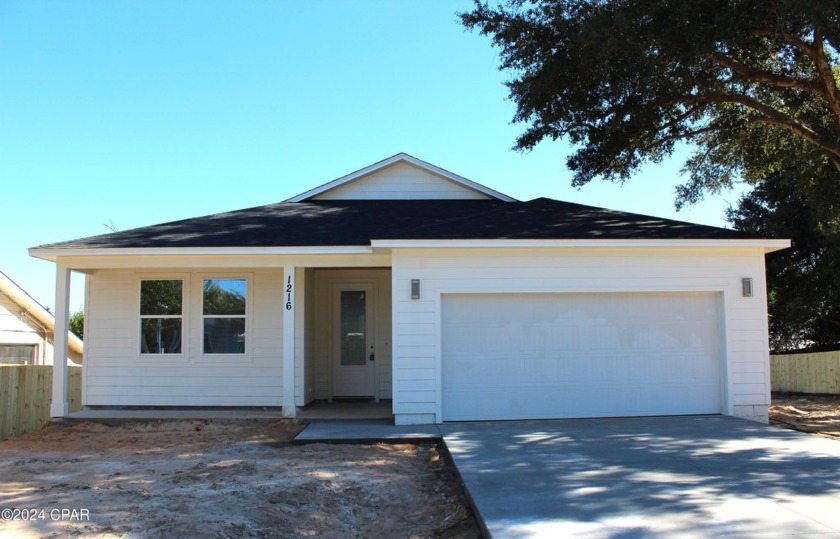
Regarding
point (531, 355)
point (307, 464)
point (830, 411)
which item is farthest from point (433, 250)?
point (830, 411)

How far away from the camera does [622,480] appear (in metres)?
6.20

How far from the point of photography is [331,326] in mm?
13062

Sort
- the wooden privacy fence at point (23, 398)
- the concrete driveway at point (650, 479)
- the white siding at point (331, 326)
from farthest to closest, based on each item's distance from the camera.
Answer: the white siding at point (331, 326) < the wooden privacy fence at point (23, 398) < the concrete driveway at point (650, 479)

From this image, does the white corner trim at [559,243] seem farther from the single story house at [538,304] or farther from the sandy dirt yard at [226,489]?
the sandy dirt yard at [226,489]

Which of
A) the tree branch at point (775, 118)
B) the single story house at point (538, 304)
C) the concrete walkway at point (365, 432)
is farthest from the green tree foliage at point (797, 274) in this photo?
the concrete walkway at point (365, 432)

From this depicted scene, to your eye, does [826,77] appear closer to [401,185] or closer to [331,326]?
[401,185]

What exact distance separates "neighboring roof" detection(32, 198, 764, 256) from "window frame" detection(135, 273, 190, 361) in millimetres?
944

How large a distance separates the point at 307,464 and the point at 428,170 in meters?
8.59

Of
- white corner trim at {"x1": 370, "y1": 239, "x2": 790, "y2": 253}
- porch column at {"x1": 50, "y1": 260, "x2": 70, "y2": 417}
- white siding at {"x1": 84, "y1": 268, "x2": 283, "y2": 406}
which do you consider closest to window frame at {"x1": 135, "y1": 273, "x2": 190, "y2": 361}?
white siding at {"x1": 84, "y1": 268, "x2": 283, "y2": 406}

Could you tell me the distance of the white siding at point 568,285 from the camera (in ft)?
33.0

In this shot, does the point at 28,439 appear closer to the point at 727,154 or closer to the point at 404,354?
the point at 404,354

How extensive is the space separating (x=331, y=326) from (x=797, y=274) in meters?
18.8

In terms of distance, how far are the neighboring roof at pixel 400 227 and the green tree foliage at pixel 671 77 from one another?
2.05 meters

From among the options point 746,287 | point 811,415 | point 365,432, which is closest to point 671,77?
point 746,287
